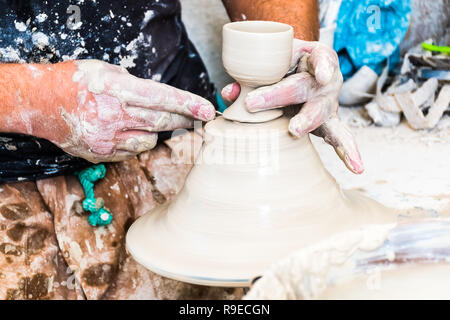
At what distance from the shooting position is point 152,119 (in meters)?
1.39

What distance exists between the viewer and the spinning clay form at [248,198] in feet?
4.08

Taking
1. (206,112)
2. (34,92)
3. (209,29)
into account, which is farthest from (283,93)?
(209,29)

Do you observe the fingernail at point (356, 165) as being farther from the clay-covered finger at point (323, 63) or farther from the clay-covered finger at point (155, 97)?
the clay-covered finger at point (155, 97)

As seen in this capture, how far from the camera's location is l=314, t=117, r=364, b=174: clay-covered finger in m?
1.46

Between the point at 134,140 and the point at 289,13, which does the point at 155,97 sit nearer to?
the point at 134,140

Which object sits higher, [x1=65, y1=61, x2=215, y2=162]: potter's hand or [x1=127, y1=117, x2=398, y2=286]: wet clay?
[x1=65, y1=61, x2=215, y2=162]: potter's hand

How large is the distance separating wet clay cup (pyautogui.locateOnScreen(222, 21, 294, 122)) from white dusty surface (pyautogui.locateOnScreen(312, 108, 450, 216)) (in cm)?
66

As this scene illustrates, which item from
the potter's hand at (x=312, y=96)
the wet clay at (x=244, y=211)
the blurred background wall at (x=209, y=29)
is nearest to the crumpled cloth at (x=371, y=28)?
the blurred background wall at (x=209, y=29)

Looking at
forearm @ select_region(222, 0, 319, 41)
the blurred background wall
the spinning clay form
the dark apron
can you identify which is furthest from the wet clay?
the blurred background wall

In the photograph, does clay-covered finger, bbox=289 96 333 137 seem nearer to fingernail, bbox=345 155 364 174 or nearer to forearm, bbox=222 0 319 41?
fingernail, bbox=345 155 364 174

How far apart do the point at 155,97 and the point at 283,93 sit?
0.29 m

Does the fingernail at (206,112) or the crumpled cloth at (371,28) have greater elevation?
the fingernail at (206,112)
